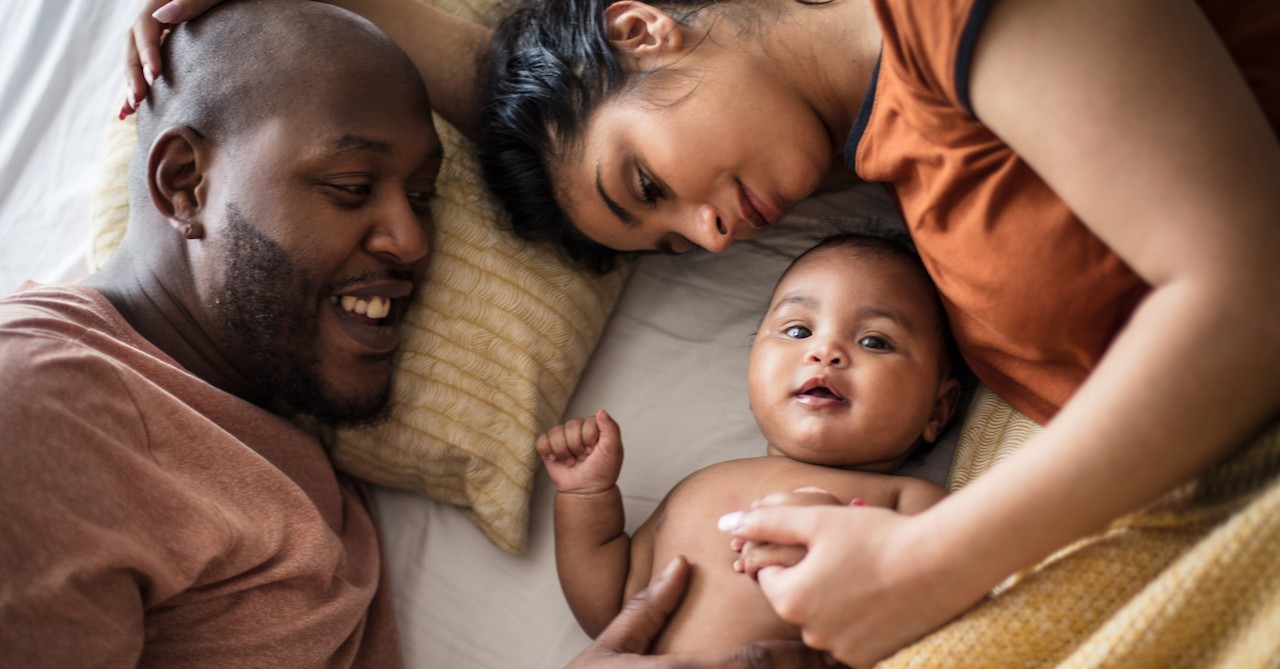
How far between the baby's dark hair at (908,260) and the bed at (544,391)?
71 millimetres

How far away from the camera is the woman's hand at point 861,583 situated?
1.06 m

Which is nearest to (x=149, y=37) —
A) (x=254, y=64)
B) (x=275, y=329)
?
(x=254, y=64)

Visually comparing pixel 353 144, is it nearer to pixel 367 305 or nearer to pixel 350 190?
pixel 350 190

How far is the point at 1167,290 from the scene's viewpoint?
967mm

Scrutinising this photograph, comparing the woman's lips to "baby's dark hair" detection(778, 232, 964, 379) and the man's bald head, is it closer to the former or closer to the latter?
"baby's dark hair" detection(778, 232, 964, 379)

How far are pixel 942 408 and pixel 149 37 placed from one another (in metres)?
1.37

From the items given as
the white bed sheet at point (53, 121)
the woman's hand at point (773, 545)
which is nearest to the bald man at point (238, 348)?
the white bed sheet at point (53, 121)

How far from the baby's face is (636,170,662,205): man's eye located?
0.26 meters

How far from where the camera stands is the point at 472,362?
1.66 m

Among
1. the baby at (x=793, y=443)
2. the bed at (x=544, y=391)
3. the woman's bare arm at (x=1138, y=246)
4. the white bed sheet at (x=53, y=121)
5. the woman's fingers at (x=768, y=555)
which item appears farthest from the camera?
the white bed sheet at (x=53, y=121)

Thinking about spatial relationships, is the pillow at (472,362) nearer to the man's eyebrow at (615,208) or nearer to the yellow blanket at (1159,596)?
the man's eyebrow at (615,208)

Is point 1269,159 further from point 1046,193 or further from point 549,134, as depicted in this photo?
point 549,134

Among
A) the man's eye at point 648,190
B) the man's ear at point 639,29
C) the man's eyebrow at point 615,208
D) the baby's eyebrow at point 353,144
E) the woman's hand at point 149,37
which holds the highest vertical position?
the man's ear at point 639,29

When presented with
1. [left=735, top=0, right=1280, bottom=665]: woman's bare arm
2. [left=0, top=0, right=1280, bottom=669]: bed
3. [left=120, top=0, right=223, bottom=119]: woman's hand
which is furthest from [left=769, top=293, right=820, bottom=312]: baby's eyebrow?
[left=120, top=0, right=223, bottom=119]: woman's hand
